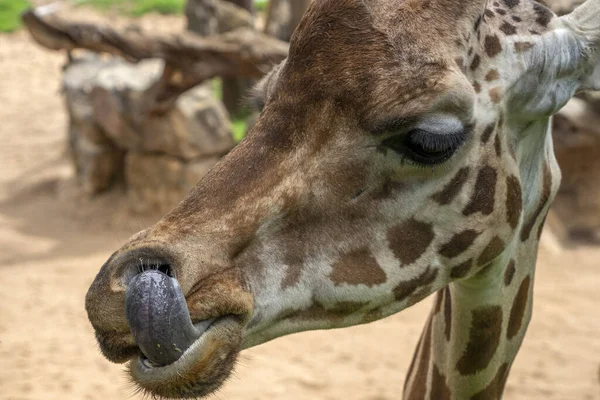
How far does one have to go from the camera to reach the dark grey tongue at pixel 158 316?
196 centimetres

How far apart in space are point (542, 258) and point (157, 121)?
4337 mm

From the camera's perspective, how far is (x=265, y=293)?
7.27 feet

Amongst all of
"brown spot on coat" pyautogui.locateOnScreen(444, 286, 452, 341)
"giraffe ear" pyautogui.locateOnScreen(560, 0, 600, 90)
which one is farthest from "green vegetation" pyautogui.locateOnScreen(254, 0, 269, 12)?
"giraffe ear" pyautogui.locateOnScreen(560, 0, 600, 90)

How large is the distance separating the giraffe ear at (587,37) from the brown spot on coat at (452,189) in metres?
0.52

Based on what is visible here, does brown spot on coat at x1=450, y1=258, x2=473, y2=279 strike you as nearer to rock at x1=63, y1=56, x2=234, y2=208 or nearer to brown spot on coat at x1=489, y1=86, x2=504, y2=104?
brown spot on coat at x1=489, y1=86, x2=504, y2=104

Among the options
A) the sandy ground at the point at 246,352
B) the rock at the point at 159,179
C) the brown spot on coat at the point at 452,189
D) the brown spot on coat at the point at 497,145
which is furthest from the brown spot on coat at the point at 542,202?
the rock at the point at 159,179

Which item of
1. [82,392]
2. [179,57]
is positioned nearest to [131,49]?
[179,57]

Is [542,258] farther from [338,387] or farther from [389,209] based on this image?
[389,209]

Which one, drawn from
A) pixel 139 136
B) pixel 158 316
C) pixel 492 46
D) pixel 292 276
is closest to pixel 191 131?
pixel 139 136

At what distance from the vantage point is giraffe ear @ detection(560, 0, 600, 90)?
2545 mm

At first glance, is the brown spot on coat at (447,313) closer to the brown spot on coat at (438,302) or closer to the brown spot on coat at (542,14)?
the brown spot on coat at (438,302)

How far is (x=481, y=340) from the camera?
2.77 meters

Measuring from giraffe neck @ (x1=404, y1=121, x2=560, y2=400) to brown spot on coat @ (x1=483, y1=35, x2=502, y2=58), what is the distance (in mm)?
337

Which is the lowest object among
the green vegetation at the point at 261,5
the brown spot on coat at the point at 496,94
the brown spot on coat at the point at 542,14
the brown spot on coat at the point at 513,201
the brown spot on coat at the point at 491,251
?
the green vegetation at the point at 261,5
